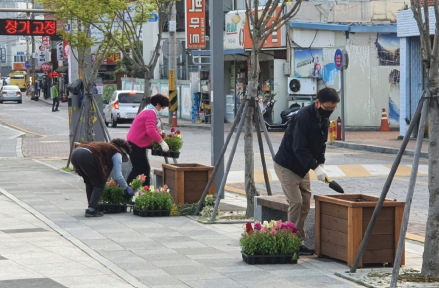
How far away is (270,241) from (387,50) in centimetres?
2576

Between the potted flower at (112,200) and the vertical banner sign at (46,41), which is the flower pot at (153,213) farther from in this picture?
the vertical banner sign at (46,41)

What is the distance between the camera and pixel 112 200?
42.4 feet

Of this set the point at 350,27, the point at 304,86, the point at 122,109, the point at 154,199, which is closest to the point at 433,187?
the point at 154,199

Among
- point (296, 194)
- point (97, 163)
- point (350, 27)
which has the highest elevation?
point (350, 27)

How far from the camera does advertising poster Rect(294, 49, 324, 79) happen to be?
34.5 m

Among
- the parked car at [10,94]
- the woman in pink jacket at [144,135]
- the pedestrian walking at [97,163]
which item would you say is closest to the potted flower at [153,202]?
the pedestrian walking at [97,163]

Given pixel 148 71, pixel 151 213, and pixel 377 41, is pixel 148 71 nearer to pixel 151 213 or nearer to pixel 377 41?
pixel 151 213

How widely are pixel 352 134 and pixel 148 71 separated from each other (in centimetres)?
1420

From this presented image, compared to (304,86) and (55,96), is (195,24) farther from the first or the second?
(55,96)

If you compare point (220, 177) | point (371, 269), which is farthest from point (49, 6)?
point (371, 269)

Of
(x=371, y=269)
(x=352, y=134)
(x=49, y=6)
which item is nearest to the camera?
(x=371, y=269)

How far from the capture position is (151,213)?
12469 mm

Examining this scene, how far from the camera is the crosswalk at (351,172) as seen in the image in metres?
18.3

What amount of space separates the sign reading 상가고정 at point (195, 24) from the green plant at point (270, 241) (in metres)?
27.4
